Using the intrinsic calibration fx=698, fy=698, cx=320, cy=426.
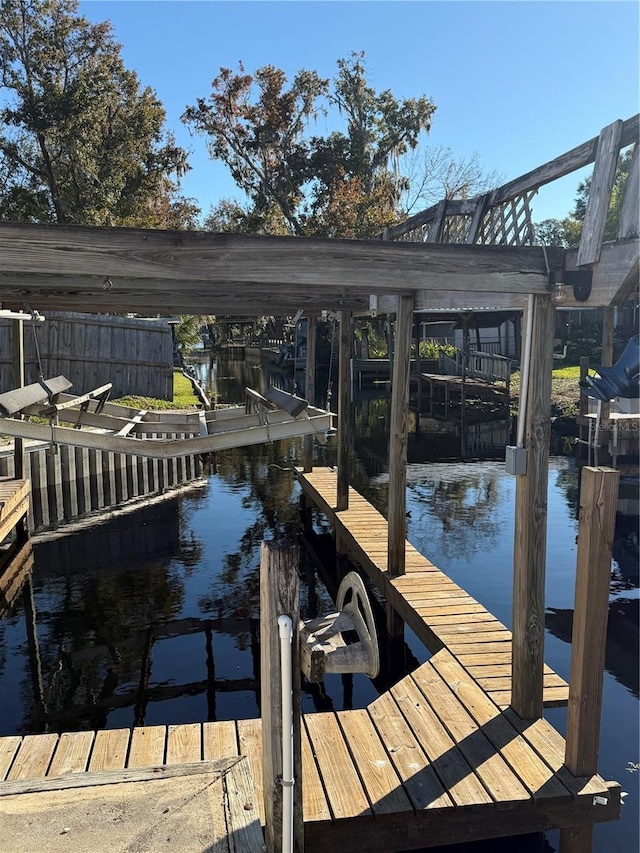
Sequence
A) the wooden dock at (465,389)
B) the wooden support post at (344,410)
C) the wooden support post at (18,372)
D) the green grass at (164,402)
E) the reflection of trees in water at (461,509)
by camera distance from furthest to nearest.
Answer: the wooden dock at (465,389), the green grass at (164,402), the reflection of trees in water at (461,509), the wooden support post at (18,372), the wooden support post at (344,410)

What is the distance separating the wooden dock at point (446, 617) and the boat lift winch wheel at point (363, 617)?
8.25 feet

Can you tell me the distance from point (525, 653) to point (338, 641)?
2321 millimetres

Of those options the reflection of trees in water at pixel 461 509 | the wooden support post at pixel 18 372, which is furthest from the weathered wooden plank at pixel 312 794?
the wooden support post at pixel 18 372

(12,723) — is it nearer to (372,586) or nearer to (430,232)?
(372,586)

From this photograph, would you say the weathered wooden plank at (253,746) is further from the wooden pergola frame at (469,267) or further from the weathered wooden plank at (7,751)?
the wooden pergola frame at (469,267)

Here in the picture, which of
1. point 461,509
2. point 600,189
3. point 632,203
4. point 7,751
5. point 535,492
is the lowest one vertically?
point 461,509

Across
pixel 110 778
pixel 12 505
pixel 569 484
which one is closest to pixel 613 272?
pixel 110 778

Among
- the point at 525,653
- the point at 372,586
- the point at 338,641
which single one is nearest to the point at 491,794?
the point at 525,653

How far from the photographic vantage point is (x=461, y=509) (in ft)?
48.0

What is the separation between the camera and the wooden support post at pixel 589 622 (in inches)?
159

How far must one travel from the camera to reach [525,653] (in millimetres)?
5102

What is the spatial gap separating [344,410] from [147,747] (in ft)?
22.6

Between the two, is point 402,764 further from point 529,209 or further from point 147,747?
point 529,209

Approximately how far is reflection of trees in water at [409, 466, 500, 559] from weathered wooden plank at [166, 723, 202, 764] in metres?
7.23
